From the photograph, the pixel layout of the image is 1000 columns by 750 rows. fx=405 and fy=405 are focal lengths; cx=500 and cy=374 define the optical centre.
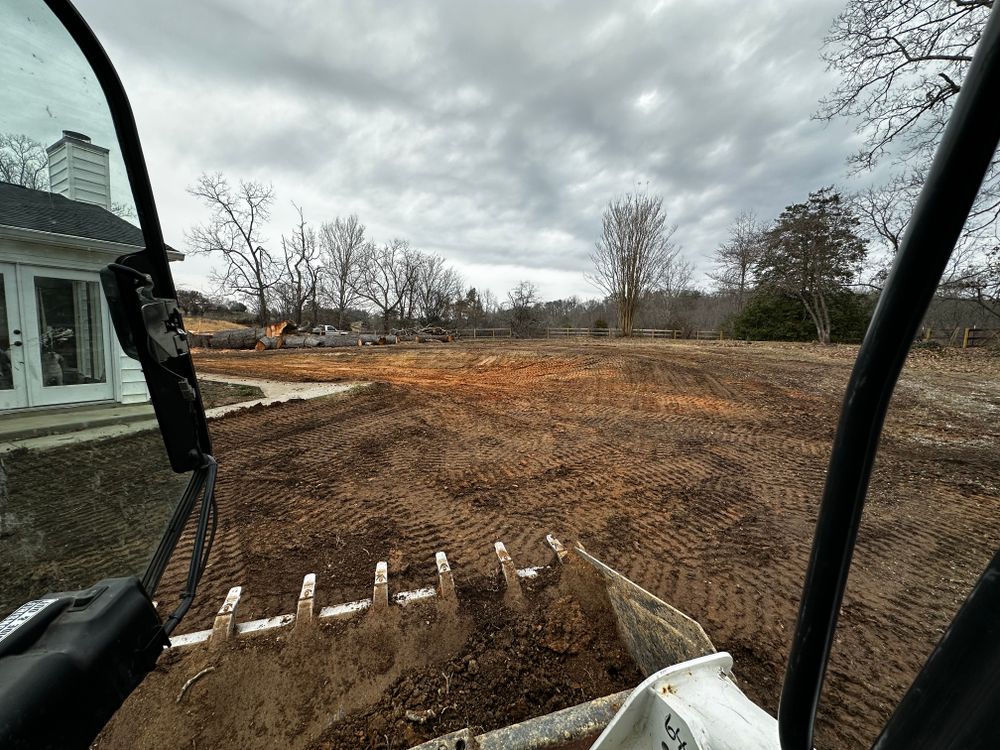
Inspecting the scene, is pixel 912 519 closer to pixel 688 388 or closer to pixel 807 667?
pixel 807 667

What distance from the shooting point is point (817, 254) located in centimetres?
2203

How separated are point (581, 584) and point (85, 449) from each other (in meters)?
2.56

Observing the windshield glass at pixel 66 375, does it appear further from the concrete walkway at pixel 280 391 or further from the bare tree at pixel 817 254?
the bare tree at pixel 817 254

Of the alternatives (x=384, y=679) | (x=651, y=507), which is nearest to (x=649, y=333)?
(x=651, y=507)

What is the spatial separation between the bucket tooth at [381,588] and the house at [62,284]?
197cm

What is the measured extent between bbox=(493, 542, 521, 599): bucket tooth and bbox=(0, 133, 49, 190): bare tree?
2.83 metres

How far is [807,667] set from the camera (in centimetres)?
60

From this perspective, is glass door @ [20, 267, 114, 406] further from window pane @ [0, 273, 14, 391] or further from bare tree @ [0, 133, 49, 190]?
bare tree @ [0, 133, 49, 190]

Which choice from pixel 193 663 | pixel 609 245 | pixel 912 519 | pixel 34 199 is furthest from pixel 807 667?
pixel 609 245

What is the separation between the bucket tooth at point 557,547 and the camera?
304cm

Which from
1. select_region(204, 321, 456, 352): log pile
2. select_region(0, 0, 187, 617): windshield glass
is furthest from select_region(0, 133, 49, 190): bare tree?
select_region(204, 321, 456, 352): log pile

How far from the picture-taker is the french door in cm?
97

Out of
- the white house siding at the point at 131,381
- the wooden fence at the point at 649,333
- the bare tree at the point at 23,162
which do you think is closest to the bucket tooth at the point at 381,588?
the white house siding at the point at 131,381

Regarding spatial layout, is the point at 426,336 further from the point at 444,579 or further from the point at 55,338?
the point at 55,338
